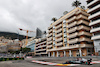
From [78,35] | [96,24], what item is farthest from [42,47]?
[96,24]

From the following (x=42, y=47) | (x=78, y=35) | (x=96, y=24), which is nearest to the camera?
(x=96, y=24)

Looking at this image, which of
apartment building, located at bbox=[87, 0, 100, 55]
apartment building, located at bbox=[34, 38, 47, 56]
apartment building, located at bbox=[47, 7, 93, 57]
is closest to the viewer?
apartment building, located at bbox=[87, 0, 100, 55]

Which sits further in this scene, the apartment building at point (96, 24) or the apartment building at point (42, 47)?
the apartment building at point (42, 47)

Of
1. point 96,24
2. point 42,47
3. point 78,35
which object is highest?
point 96,24

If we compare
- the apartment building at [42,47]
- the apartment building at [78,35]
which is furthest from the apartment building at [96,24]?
the apartment building at [42,47]

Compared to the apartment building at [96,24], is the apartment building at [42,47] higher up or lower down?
lower down

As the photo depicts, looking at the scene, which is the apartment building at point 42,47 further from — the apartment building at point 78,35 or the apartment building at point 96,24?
the apartment building at point 96,24

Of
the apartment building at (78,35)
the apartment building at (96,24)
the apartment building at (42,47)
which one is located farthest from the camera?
→ the apartment building at (42,47)

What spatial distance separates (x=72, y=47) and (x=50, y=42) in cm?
2579

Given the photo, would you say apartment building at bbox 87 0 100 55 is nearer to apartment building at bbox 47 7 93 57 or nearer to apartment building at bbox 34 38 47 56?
apartment building at bbox 47 7 93 57

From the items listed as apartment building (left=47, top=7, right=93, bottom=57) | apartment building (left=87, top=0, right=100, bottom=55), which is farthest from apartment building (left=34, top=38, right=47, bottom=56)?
apartment building (left=87, top=0, right=100, bottom=55)

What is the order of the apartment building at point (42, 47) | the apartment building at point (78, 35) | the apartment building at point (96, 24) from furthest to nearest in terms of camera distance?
the apartment building at point (42, 47) → the apartment building at point (78, 35) → the apartment building at point (96, 24)

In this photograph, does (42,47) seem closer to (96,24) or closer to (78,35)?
(78,35)

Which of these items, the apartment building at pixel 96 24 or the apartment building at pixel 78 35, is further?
the apartment building at pixel 78 35
